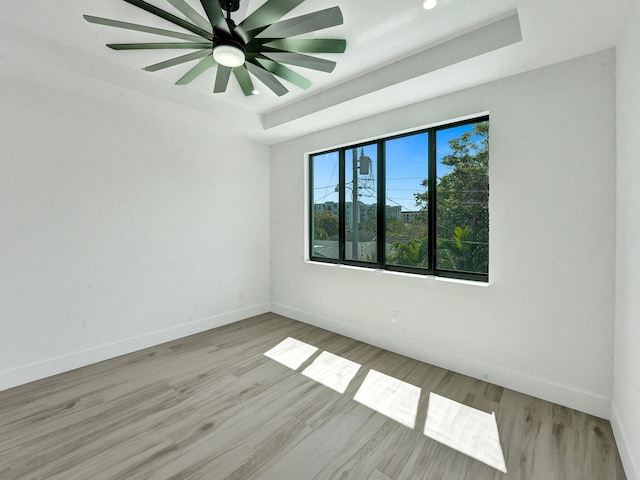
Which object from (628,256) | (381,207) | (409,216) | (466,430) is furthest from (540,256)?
(381,207)

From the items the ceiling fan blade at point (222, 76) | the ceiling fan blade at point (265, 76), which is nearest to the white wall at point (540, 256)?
the ceiling fan blade at point (265, 76)

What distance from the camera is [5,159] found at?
2492mm

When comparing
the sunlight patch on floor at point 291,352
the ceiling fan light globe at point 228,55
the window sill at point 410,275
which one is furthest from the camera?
the sunlight patch on floor at point 291,352

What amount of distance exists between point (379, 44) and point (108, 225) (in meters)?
3.10

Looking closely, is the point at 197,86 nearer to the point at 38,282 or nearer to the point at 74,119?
the point at 74,119

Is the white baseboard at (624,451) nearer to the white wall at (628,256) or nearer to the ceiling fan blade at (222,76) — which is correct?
the white wall at (628,256)

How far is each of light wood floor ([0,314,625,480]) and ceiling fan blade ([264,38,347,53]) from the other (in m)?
2.57

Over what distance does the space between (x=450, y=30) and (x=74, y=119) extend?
3395 mm

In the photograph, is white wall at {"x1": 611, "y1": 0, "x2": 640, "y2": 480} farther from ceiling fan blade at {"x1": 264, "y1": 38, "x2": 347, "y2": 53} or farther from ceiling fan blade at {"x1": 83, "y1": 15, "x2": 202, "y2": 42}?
ceiling fan blade at {"x1": 83, "y1": 15, "x2": 202, "y2": 42}

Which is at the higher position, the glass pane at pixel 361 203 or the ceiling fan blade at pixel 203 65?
the ceiling fan blade at pixel 203 65

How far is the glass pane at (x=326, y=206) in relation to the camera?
402cm

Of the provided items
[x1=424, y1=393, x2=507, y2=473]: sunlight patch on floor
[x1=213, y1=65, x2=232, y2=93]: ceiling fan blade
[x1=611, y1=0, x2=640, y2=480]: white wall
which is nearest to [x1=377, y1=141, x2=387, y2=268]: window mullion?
[x1=424, y1=393, x2=507, y2=473]: sunlight patch on floor

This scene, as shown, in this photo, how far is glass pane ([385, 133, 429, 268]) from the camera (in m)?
3.15

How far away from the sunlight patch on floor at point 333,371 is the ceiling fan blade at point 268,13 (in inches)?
106
